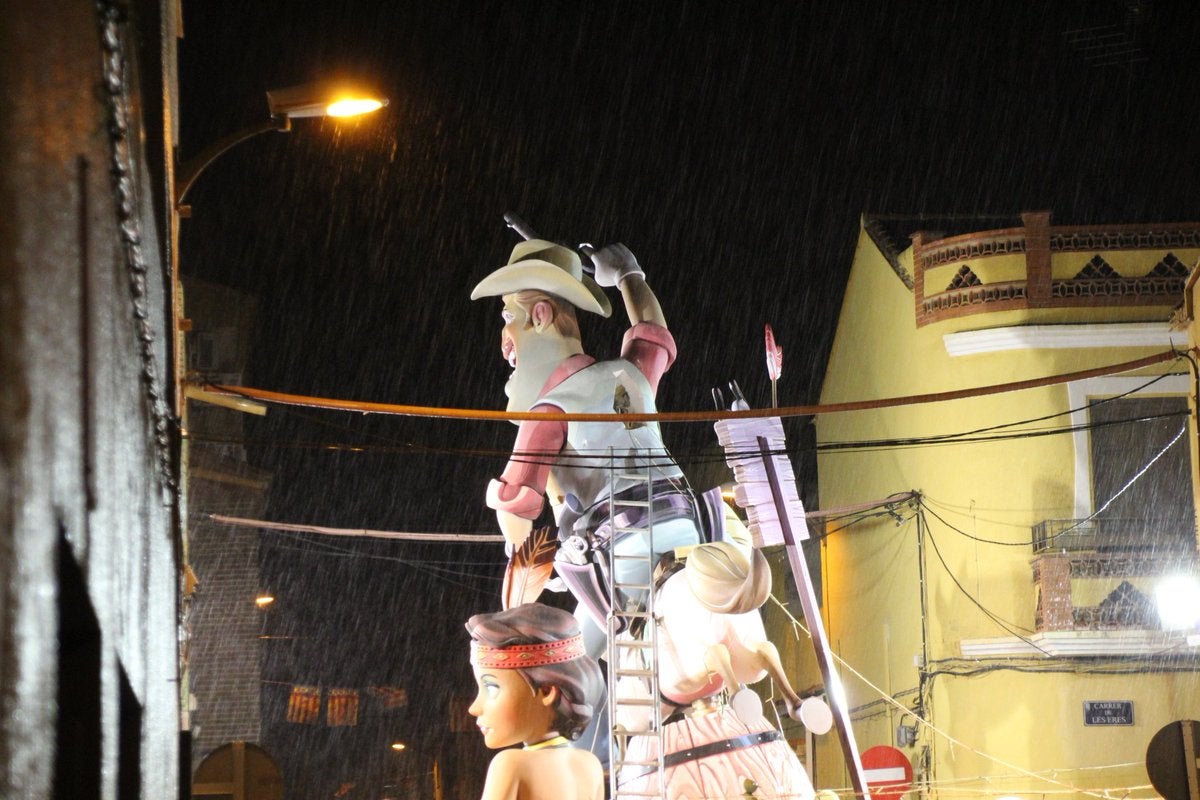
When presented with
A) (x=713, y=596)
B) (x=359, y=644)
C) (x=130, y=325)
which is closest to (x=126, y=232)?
(x=130, y=325)

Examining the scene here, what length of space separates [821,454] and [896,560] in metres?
6.58

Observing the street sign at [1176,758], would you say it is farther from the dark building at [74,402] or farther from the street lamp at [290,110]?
the dark building at [74,402]

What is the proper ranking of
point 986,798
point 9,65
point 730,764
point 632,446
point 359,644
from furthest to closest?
point 359,644
point 986,798
point 632,446
point 730,764
point 9,65

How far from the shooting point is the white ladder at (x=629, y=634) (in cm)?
1228

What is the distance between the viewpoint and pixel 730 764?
39.4ft

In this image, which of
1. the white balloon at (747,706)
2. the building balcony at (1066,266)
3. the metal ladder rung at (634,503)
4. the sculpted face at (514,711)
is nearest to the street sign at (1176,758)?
the white balloon at (747,706)

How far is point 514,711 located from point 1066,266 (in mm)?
11108

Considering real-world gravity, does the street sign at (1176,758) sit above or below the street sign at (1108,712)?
below

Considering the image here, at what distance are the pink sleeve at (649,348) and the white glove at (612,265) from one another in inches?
26.0

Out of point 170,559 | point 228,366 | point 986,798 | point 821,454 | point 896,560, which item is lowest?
point 986,798

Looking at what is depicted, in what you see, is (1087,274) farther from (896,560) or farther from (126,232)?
(126,232)

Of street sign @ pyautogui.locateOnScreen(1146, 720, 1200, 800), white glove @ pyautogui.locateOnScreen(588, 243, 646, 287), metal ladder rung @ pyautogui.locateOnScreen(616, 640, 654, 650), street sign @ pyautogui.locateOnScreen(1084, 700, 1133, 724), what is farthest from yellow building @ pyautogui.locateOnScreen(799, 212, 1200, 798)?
street sign @ pyautogui.locateOnScreen(1146, 720, 1200, 800)

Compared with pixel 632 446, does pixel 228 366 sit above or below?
above

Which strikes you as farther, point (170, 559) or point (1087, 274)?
point (1087, 274)
